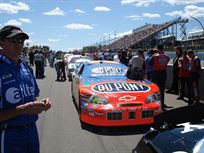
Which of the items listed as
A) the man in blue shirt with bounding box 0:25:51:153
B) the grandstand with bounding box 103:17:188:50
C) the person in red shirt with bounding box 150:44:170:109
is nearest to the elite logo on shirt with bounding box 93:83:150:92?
the person in red shirt with bounding box 150:44:170:109

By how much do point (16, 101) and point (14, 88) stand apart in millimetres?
109

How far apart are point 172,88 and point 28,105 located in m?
11.5

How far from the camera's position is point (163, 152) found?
2.93 meters

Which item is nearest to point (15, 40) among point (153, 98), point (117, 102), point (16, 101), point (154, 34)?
point (16, 101)

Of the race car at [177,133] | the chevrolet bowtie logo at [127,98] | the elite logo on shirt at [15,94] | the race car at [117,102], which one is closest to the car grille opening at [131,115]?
the race car at [117,102]

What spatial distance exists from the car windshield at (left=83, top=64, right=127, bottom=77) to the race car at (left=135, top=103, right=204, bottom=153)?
6211 mm

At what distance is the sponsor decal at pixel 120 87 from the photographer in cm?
833

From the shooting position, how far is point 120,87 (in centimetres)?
848

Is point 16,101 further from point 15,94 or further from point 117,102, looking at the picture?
point 117,102

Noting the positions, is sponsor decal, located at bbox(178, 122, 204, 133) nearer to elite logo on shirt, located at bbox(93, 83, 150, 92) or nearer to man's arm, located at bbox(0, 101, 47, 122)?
man's arm, located at bbox(0, 101, 47, 122)

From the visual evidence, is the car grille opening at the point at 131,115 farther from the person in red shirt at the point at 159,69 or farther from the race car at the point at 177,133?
the race car at the point at 177,133

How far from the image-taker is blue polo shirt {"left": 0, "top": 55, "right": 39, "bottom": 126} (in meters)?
3.11

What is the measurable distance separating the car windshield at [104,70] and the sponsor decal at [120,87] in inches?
41.8

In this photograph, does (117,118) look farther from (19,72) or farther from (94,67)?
(19,72)
